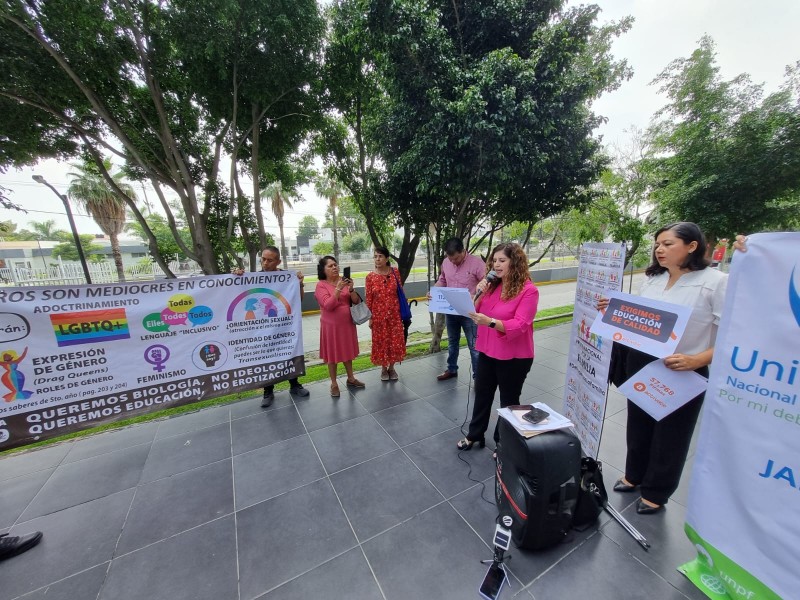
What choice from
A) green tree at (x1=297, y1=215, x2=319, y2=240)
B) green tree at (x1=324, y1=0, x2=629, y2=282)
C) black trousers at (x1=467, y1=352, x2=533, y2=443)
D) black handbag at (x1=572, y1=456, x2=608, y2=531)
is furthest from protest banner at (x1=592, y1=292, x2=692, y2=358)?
green tree at (x1=297, y1=215, x2=319, y2=240)

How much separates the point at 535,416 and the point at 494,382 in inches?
28.1

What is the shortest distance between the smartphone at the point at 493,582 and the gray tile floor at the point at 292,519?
0.16 feet

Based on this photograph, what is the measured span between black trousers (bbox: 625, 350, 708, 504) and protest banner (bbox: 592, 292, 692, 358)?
0.89 feet

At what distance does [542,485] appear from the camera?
1.43 m

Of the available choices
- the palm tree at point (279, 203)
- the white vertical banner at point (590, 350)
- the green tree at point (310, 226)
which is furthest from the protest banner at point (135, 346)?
the green tree at point (310, 226)

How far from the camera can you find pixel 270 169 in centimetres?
612

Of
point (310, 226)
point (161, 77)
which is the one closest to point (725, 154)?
point (161, 77)

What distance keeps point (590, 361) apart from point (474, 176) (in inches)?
89.8

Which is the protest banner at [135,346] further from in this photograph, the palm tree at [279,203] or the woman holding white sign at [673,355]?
the palm tree at [279,203]

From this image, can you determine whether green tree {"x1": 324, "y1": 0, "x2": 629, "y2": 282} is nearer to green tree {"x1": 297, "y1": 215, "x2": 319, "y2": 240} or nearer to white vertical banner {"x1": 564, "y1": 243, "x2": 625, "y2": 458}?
white vertical banner {"x1": 564, "y1": 243, "x2": 625, "y2": 458}

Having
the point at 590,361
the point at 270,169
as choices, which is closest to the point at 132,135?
the point at 270,169

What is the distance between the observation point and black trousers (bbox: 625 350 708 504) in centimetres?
163

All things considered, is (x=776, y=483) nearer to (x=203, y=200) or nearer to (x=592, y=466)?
(x=592, y=466)

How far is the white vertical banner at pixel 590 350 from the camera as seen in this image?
70.7 inches
